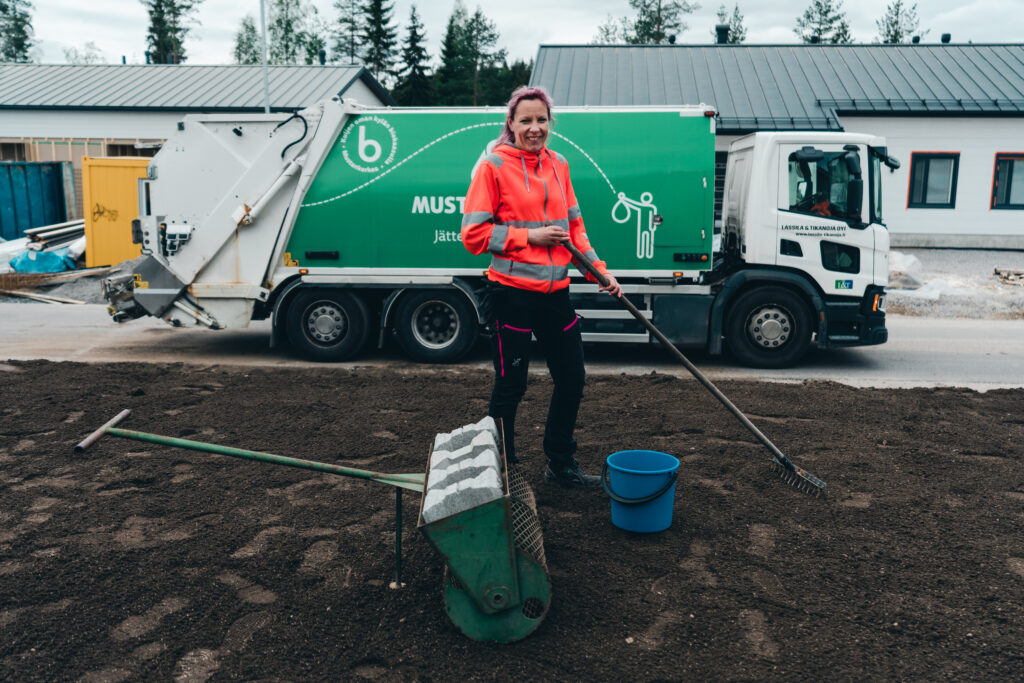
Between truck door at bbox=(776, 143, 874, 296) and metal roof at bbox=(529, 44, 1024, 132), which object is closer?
truck door at bbox=(776, 143, 874, 296)

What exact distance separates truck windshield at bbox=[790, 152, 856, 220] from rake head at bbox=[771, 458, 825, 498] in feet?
14.4

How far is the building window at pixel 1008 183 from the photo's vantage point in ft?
67.3

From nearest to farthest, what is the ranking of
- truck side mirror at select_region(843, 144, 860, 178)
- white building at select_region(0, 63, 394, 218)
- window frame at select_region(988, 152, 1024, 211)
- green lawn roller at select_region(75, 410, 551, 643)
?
green lawn roller at select_region(75, 410, 551, 643), truck side mirror at select_region(843, 144, 860, 178), window frame at select_region(988, 152, 1024, 211), white building at select_region(0, 63, 394, 218)

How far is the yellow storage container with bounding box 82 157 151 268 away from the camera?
1639 cm

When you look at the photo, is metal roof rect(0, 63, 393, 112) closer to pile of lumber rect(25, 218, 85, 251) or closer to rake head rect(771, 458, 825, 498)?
pile of lumber rect(25, 218, 85, 251)

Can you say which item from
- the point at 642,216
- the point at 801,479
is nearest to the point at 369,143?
the point at 642,216

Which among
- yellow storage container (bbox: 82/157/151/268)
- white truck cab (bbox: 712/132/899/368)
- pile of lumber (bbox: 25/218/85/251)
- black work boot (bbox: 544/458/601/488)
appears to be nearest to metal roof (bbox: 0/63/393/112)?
pile of lumber (bbox: 25/218/85/251)

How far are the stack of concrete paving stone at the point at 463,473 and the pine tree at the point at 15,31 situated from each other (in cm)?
6521

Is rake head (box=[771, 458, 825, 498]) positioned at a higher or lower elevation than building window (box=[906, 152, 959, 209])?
lower

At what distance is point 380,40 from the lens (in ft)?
164

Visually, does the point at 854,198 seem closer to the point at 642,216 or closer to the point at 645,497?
the point at 642,216

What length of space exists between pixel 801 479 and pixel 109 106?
971 inches

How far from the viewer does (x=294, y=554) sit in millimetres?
3975

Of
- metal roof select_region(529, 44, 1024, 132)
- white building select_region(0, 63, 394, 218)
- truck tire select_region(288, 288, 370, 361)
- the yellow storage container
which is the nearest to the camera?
truck tire select_region(288, 288, 370, 361)
